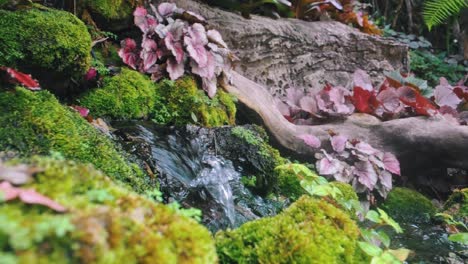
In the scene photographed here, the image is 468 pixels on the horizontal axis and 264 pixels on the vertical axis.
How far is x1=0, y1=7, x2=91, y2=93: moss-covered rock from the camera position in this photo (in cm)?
233

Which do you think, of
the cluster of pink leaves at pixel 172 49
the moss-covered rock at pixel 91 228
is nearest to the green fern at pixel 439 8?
the cluster of pink leaves at pixel 172 49

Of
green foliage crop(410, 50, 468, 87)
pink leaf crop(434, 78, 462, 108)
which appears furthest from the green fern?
pink leaf crop(434, 78, 462, 108)

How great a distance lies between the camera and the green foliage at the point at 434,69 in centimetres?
871

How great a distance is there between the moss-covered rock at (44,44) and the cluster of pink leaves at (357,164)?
233 centimetres

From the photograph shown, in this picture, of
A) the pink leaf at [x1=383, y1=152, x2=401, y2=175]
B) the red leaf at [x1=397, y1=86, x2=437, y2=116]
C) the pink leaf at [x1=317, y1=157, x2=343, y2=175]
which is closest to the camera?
the pink leaf at [x1=317, y1=157, x2=343, y2=175]

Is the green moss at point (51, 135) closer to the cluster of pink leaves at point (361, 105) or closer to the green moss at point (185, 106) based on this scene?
the green moss at point (185, 106)

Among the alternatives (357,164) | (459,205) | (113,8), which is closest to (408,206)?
(459,205)

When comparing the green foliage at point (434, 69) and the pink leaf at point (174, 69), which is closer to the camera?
the pink leaf at point (174, 69)

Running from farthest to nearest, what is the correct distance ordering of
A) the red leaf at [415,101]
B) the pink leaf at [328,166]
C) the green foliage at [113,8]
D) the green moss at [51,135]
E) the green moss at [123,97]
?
the red leaf at [415,101]
the pink leaf at [328,166]
the green foliage at [113,8]
the green moss at [123,97]
the green moss at [51,135]

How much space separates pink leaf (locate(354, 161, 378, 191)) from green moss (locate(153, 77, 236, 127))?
146 cm

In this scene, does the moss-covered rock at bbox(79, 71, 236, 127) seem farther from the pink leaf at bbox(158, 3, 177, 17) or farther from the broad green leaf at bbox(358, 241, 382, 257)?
the broad green leaf at bbox(358, 241, 382, 257)

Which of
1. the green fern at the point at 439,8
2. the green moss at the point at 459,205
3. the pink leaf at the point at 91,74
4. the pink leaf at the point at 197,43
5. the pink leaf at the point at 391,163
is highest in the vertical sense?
the green fern at the point at 439,8

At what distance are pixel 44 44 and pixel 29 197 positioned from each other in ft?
6.59

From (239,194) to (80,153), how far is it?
1.39 m
